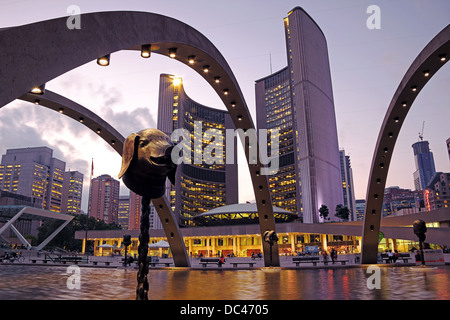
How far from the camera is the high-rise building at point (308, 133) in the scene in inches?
4596

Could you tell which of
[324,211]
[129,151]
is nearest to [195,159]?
[324,211]

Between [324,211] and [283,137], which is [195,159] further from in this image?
[324,211]

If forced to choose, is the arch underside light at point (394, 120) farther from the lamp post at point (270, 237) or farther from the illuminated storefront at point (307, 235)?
A: the illuminated storefront at point (307, 235)

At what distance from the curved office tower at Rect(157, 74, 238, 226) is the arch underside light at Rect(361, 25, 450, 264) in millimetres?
104481

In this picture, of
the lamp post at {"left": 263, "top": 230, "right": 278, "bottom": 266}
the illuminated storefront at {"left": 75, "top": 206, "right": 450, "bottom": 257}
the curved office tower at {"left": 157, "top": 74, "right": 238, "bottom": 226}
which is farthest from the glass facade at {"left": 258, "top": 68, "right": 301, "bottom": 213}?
the lamp post at {"left": 263, "top": 230, "right": 278, "bottom": 266}

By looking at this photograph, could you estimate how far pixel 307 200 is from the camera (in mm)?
115062

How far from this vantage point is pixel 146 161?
20.4 feet

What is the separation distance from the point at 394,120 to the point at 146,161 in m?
15.3

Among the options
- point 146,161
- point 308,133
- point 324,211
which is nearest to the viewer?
point 146,161

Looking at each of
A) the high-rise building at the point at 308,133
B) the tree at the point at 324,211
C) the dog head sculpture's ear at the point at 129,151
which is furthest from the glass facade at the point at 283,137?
the dog head sculpture's ear at the point at 129,151

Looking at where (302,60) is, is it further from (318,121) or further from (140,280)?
(140,280)

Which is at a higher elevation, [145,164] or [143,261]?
[145,164]
